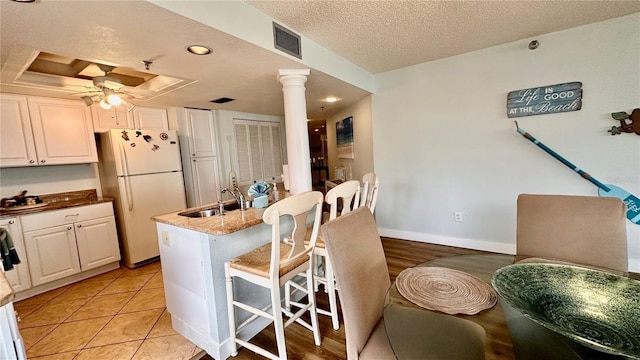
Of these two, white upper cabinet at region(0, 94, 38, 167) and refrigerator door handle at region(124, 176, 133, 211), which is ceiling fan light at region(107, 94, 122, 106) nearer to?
refrigerator door handle at region(124, 176, 133, 211)

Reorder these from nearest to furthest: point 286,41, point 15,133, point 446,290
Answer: point 446,290
point 286,41
point 15,133

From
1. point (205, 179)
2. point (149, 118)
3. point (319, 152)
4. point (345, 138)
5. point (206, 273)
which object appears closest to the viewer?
point (206, 273)

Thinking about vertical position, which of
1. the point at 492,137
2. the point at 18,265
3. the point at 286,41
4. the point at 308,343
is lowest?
A: the point at 308,343

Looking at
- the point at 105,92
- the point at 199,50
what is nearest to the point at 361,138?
the point at 199,50

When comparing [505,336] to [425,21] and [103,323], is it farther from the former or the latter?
[103,323]

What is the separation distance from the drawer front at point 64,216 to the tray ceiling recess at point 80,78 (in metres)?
1.23

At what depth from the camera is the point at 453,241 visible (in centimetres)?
315

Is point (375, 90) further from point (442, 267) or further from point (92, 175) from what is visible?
point (92, 175)

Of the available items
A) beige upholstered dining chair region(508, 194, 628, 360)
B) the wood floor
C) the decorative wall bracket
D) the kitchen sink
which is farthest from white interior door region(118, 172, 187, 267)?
the decorative wall bracket

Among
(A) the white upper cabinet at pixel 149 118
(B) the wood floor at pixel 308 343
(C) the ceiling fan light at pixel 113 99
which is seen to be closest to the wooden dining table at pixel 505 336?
(B) the wood floor at pixel 308 343

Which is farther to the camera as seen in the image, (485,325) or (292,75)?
(292,75)

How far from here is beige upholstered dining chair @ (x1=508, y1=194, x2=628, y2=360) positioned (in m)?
1.22

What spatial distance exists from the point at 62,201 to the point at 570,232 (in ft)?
15.5

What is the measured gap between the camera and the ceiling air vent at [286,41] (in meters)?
1.89
